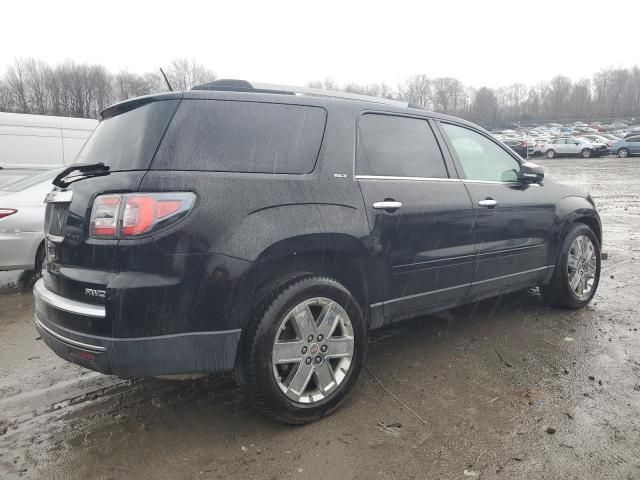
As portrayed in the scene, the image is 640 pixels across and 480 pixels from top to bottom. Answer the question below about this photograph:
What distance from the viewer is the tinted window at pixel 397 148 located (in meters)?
3.17

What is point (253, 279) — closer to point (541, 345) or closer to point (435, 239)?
point (435, 239)

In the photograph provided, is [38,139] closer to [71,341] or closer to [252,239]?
[71,341]

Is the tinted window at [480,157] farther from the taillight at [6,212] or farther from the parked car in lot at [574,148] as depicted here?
the parked car in lot at [574,148]

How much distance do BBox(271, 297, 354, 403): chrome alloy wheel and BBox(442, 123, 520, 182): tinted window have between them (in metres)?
1.72

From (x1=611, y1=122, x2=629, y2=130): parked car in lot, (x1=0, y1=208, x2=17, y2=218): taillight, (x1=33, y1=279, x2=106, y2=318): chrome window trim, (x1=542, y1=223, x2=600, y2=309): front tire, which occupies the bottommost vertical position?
(x1=542, y1=223, x2=600, y2=309): front tire

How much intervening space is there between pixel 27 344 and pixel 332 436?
2.93m

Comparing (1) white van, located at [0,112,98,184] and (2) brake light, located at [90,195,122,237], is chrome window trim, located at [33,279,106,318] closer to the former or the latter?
(2) brake light, located at [90,195,122,237]

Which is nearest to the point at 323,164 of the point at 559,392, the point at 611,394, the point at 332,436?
the point at 332,436

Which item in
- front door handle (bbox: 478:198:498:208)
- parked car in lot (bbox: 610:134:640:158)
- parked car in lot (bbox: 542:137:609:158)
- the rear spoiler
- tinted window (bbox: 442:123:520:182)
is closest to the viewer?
the rear spoiler

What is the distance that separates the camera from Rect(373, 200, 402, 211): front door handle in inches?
120

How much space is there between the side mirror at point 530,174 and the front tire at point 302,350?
86.5 inches

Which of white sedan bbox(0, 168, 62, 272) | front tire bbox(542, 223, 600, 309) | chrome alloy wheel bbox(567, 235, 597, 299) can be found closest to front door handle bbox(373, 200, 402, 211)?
front tire bbox(542, 223, 600, 309)

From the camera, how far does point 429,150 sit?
360 centimetres

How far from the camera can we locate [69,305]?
8.11ft
